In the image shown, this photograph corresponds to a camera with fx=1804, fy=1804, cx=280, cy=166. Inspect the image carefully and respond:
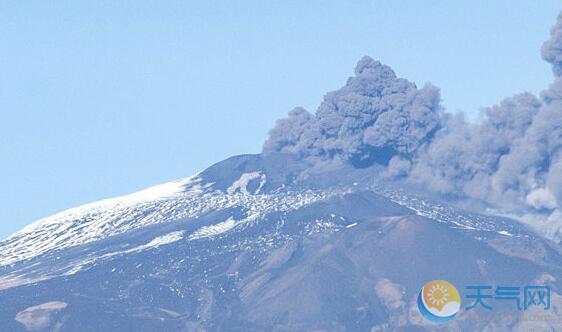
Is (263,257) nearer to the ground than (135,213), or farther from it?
nearer to the ground

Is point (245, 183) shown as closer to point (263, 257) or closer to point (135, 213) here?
point (135, 213)

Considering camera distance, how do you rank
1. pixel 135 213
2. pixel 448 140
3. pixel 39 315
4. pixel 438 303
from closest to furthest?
pixel 438 303 → pixel 39 315 → pixel 448 140 → pixel 135 213

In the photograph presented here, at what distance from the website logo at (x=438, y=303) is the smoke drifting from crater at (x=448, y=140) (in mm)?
18053

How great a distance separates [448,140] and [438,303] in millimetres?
30054

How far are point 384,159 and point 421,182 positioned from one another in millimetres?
3931

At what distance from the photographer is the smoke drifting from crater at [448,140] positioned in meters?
148

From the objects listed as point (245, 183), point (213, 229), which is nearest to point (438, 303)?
point (213, 229)

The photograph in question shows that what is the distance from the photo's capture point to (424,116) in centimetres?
15488

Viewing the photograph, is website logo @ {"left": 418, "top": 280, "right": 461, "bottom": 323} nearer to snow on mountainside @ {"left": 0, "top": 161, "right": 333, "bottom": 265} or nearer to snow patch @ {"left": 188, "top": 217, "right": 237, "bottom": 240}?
snow patch @ {"left": 188, "top": 217, "right": 237, "bottom": 240}

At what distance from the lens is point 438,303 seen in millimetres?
125000

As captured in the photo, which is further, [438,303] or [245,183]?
[245,183]

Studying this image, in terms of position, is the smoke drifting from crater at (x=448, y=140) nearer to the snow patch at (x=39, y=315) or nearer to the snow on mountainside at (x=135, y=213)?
the snow on mountainside at (x=135, y=213)

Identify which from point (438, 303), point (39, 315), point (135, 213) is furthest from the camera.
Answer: point (135, 213)

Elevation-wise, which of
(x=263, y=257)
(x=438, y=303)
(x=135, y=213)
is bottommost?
(x=438, y=303)
